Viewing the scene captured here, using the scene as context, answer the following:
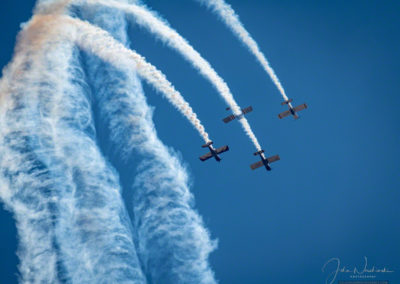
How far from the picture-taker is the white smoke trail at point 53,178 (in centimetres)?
2973

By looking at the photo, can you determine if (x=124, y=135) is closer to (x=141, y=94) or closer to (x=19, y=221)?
(x=141, y=94)

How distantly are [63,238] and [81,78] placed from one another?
9430mm

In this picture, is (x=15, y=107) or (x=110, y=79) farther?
(x=110, y=79)

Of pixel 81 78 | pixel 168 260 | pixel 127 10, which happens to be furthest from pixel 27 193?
pixel 127 10

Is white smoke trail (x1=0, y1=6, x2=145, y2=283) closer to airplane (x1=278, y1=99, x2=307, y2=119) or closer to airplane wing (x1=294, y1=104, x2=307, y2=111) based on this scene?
airplane (x1=278, y1=99, x2=307, y2=119)

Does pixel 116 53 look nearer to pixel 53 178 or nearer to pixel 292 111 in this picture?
pixel 53 178

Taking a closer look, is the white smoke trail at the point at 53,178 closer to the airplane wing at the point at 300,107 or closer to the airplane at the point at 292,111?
the airplane at the point at 292,111

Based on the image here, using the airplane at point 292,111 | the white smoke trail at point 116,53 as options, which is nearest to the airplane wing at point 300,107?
the airplane at point 292,111

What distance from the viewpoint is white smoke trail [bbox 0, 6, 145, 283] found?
29.7 metres

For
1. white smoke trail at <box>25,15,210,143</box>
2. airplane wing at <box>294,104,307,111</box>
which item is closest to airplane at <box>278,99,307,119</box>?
airplane wing at <box>294,104,307,111</box>

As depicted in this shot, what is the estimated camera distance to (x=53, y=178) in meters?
30.4

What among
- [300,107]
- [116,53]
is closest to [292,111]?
[300,107]

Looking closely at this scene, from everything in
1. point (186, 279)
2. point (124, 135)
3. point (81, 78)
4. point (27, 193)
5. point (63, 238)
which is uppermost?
point (81, 78)

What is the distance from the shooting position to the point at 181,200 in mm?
33062
